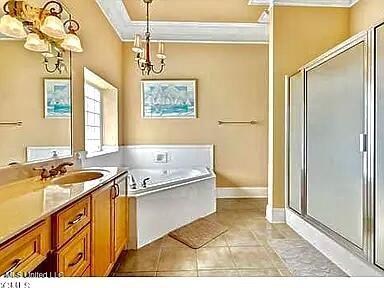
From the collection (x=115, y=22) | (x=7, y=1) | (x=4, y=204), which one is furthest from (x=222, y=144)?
(x=4, y=204)

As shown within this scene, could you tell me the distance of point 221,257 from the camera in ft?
10.1

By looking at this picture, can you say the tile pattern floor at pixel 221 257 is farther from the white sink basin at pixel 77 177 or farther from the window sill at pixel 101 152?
the window sill at pixel 101 152

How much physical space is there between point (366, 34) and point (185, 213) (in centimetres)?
259

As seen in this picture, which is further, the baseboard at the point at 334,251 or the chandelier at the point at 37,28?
the baseboard at the point at 334,251

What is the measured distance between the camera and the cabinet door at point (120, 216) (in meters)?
2.77

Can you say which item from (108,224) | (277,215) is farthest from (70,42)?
(277,215)

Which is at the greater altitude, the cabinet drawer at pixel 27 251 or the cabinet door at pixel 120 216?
the cabinet drawer at pixel 27 251

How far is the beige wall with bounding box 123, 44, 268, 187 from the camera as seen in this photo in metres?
5.84

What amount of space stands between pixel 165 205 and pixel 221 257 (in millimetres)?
921

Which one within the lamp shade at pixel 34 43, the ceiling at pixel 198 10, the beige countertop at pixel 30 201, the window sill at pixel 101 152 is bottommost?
the beige countertop at pixel 30 201

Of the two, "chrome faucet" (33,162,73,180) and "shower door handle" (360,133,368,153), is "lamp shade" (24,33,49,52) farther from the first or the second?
"shower door handle" (360,133,368,153)

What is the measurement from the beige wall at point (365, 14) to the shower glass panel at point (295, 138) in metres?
1.01

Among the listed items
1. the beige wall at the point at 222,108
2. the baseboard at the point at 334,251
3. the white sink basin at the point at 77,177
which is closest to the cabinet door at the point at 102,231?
the white sink basin at the point at 77,177
